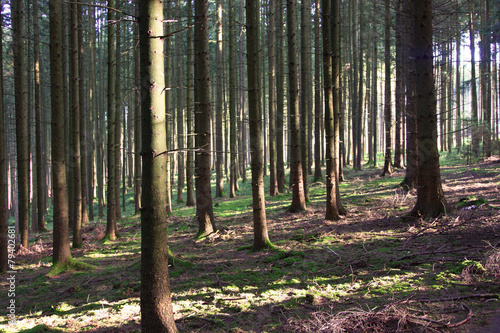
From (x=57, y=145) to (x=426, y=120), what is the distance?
8.10m

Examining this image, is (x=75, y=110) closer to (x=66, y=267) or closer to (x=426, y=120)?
(x=66, y=267)

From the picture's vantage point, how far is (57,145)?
292 inches

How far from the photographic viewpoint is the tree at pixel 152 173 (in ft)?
11.9

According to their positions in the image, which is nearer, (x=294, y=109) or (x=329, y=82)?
(x=329, y=82)

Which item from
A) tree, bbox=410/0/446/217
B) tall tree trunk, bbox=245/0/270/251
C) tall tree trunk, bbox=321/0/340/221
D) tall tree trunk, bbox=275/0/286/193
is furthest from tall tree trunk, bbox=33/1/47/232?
tree, bbox=410/0/446/217

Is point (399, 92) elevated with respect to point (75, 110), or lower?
elevated

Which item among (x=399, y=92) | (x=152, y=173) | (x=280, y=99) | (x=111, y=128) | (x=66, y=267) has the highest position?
(x=399, y=92)

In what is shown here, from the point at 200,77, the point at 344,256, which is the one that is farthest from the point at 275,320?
the point at 200,77

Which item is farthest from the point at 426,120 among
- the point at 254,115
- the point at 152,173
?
the point at 152,173

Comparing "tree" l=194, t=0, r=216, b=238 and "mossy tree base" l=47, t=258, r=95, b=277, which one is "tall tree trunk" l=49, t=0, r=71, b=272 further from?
"tree" l=194, t=0, r=216, b=238

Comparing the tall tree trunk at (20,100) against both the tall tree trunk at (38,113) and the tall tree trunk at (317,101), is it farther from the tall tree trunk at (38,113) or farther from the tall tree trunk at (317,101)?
the tall tree trunk at (317,101)

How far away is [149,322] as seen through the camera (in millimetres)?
3652

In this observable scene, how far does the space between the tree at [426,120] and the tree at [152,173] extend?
622 cm

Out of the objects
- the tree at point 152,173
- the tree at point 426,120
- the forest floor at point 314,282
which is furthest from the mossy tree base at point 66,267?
the tree at point 426,120
